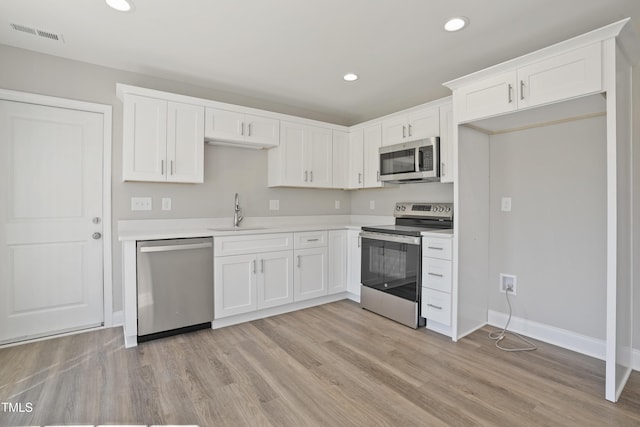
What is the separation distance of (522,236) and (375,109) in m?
2.36

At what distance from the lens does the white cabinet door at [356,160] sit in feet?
12.9

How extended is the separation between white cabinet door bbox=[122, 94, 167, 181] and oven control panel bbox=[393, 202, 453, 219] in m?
2.53

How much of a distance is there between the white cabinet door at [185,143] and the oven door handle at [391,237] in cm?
175

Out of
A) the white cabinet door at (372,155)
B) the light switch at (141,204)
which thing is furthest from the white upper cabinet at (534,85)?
the light switch at (141,204)

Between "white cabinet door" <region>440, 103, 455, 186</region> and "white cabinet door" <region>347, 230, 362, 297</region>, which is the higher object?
"white cabinet door" <region>440, 103, 455, 186</region>

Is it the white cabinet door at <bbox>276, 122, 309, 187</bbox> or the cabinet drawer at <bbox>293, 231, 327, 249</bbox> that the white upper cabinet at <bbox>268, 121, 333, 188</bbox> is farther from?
the cabinet drawer at <bbox>293, 231, 327, 249</bbox>

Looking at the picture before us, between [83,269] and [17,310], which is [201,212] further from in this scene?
[17,310]

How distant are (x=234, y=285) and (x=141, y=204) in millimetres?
1187

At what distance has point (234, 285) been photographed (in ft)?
9.61

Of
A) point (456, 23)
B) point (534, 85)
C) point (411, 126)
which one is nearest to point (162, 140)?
point (411, 126)

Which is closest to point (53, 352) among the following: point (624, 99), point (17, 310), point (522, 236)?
point (17, 310)

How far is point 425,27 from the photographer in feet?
7.40

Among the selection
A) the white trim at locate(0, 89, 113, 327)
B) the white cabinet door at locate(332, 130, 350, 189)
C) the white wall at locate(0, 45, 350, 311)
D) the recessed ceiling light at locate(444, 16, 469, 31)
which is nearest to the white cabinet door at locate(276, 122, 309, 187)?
the white wall at locate(0, 45, 350, 311)

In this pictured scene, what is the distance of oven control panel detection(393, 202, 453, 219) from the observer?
3.21 m
